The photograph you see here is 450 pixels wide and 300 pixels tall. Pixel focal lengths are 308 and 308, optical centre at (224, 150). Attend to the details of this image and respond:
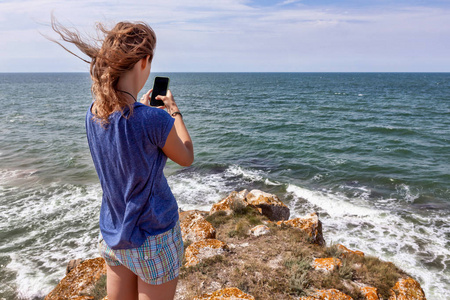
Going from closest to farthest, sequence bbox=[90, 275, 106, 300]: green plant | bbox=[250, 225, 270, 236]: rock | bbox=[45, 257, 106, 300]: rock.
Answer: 1. bbox=[90, 275, 106, 300]: green plant
2. bbox=[45, 257, 106, 300]: rock
3. bbox=[250, 225, 270, 236]: rock

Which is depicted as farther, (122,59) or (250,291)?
(250,291)

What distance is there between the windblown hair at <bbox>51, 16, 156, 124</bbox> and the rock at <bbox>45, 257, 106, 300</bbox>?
4869mm

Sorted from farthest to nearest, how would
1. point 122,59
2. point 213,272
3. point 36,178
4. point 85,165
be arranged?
point 85,165 < point 36,178 < point 213,272 < point 122,59

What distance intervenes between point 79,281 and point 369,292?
524 centimetres

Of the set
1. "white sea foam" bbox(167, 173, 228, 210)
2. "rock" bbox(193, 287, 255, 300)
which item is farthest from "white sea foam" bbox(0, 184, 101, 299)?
"rock" bbox(193, 287, 255, 300)

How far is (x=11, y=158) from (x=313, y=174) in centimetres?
1779

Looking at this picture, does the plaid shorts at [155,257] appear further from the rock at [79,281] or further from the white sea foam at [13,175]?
the white sea foam at [13,175]

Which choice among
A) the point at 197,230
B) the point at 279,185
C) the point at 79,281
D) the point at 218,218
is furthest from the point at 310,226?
the point at 279,185

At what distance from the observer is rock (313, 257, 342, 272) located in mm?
5449

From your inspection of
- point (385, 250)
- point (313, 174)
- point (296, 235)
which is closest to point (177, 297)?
point (296, 235)

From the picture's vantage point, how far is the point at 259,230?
23.7 ft

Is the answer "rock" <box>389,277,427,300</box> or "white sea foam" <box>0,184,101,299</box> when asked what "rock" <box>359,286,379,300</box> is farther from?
"white sea foam" <box>0,184,101,299</box>

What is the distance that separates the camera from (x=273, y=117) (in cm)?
3400

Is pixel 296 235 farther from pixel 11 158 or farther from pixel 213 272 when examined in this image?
pixel 11 158
